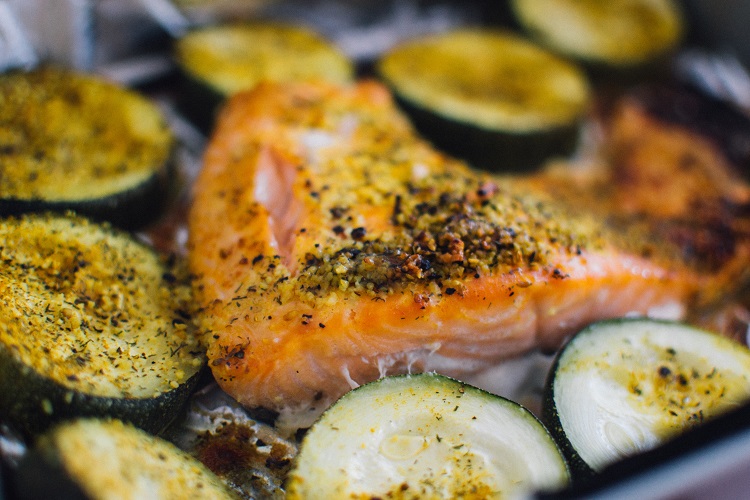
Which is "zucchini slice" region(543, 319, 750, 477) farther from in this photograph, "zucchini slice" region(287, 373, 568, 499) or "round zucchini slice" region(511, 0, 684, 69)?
"round zucchini slice" region(511, 0, 684, 69)

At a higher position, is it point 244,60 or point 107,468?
point 107,468

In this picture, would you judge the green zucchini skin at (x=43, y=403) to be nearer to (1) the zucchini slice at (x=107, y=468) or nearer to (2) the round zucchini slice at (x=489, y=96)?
(1) the zucchini slice at (x=107, y=468)

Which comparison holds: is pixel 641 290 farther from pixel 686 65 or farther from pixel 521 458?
pixel 686 65

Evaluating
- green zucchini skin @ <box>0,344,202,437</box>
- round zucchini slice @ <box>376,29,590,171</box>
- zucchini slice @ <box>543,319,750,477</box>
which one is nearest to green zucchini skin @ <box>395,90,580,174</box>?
round zucchini slice @ <box>376,29,590,171</box>

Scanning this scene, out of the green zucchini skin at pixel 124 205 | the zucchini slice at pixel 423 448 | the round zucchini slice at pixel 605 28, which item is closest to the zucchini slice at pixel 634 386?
the zucchini slice at pixel 423 448

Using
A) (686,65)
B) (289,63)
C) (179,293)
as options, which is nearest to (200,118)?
(289,63)

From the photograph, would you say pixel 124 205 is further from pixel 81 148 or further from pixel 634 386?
pixel 634 386

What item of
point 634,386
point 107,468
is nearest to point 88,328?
point 107,468

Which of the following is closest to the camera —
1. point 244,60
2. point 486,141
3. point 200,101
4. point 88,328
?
point 88,328
